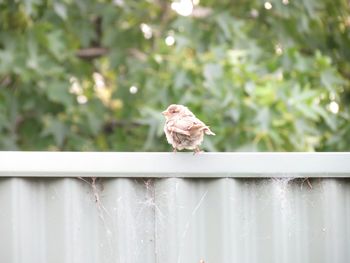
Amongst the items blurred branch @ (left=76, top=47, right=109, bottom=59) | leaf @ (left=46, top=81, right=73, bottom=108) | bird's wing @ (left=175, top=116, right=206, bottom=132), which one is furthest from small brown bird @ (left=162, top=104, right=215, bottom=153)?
blurred branch @ (left=76, top=47, right=109, bottom=59)

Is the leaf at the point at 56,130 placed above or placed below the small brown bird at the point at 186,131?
above

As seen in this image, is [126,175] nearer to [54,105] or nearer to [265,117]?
[265,117]

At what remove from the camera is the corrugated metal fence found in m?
2.80

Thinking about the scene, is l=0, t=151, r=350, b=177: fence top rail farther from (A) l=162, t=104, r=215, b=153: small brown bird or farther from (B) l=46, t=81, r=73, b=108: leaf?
(B) l=46, t=81, r=73, b=108: leaf

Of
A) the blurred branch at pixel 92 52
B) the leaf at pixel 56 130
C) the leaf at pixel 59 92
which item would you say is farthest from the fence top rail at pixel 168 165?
the blurred branch at pixel 92 52

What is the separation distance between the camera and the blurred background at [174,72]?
4672 mm

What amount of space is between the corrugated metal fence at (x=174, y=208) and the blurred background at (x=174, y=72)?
1.70m

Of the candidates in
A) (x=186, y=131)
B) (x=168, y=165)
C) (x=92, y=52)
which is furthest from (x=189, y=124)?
(x=92, y=52)

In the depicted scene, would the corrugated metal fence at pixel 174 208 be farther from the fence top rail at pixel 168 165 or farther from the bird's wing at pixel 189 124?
the bird's wing at pixel 189 124

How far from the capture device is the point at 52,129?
17.7 ft

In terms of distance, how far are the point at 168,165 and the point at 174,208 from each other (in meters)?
0.16

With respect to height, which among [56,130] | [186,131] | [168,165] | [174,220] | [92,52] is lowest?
[174,220]

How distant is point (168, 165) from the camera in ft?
9.36

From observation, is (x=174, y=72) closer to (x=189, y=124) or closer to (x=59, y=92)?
(x=59, y=92)
